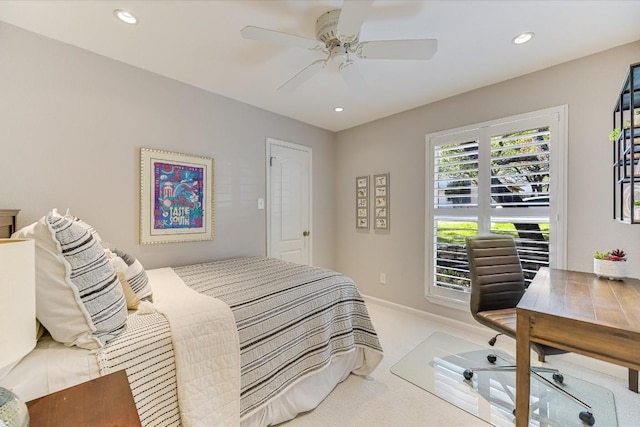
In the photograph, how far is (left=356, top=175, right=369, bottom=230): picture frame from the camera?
12.1ft

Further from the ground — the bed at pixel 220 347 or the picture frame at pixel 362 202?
the picture frame at pixel 362 202

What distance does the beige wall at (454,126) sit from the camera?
204cm

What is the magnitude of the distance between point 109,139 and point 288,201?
189 cm

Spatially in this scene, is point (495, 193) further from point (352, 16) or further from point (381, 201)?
point (352, 16)

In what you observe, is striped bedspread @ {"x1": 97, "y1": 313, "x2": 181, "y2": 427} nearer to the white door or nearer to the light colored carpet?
the light colored carpet

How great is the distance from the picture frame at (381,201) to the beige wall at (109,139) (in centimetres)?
149

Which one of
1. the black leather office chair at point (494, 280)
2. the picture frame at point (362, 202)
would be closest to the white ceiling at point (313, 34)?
the picture frame at point (362, 202)

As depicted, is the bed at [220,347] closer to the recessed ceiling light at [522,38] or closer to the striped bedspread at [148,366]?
the striped bedspread at [148,366]

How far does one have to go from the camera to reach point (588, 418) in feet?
5.08

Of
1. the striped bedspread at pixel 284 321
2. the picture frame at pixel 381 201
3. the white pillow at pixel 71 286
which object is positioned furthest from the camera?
the picture frame at pixel 381 201

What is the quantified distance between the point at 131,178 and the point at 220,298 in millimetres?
1489

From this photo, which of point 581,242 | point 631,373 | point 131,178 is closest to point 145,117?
point 131,178

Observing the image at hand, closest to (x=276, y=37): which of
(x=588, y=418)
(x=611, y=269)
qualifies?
(x=611, y=269)

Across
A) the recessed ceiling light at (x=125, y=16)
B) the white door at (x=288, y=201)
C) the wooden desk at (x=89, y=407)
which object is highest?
the recessed ceiling light at (x=125, y=16)
